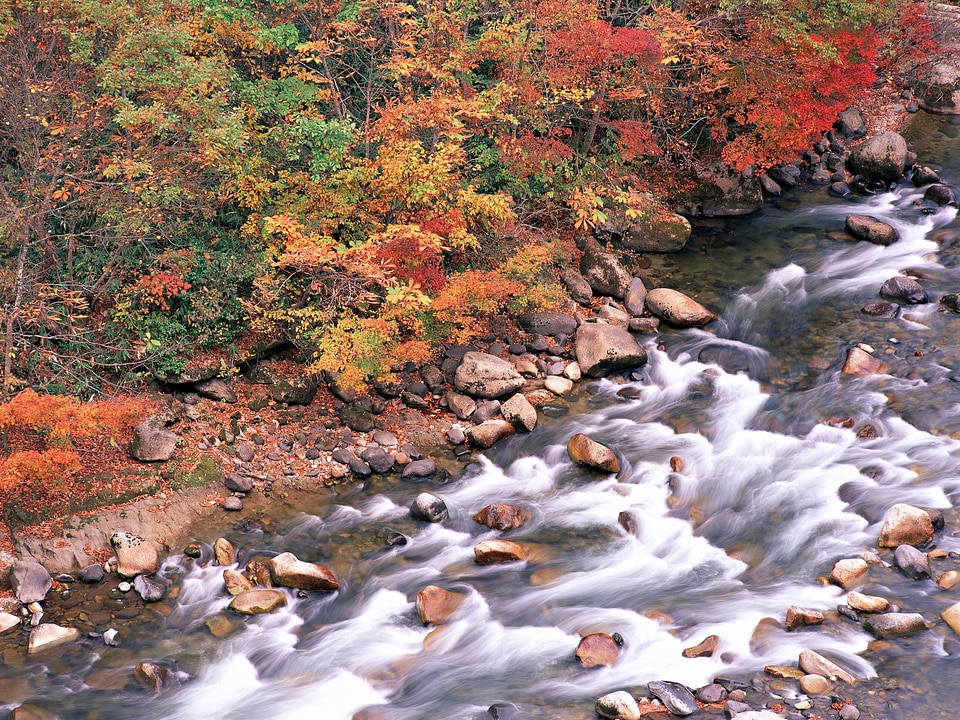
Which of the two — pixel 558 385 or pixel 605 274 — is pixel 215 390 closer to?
pixel 558 385

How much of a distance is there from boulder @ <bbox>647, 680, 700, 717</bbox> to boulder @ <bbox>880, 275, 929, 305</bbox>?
436 inches

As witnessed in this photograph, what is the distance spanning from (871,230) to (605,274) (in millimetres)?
A: 6428

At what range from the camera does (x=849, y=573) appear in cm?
1184

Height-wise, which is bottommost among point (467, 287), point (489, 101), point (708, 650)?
point (708, 650)

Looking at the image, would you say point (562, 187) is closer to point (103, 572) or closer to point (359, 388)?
point (359, 388)

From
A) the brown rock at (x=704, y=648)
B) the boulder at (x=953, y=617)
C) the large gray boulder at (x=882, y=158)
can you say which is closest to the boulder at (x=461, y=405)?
the brown rock at (x=704, y=648)

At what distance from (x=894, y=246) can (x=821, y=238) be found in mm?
1599

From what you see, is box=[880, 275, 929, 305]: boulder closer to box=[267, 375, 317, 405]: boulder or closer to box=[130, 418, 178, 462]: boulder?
box=[267, 375, 317, 405]: boulder

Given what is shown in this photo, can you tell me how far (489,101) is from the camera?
682 inches

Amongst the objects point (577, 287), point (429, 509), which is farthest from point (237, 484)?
point (577, 287)

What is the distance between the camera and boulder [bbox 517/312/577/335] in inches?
715

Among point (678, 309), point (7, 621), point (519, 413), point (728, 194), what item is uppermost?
point (728, 194)

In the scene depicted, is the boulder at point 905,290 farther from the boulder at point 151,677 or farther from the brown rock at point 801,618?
the boulder at point 151,677

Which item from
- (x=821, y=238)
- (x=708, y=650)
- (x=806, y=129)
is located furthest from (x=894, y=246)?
(x=708, y=650)
